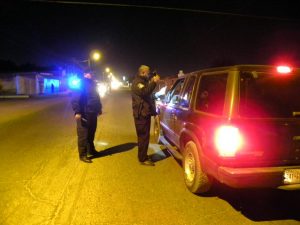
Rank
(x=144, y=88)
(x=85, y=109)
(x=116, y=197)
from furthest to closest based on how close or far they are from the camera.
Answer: (x=85, y=109), (x=144, y=88), (x=116, y=197)

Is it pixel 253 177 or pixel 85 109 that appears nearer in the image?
pixel 253 177

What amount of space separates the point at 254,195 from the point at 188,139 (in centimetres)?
131

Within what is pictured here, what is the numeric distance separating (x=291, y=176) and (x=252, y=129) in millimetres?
813

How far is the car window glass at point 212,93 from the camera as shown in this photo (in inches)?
171

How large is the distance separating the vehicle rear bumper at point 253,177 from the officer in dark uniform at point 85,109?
3.61 meters

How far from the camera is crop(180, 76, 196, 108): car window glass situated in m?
5.41

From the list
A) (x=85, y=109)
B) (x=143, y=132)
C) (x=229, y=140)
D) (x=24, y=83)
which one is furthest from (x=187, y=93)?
(x=24, y=83)

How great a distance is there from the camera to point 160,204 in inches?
181

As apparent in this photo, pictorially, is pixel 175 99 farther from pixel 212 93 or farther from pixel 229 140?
pixel 229 140

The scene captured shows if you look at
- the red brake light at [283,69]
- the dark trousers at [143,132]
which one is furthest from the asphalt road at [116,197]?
the red brake light at [283,69]

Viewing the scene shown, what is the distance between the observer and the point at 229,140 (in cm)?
394

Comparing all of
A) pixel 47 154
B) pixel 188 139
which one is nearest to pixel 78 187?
pixel 188 139

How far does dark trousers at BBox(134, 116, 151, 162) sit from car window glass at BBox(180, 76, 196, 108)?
946 mm

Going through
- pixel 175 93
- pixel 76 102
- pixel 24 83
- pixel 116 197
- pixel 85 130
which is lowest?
pixel 24 83
